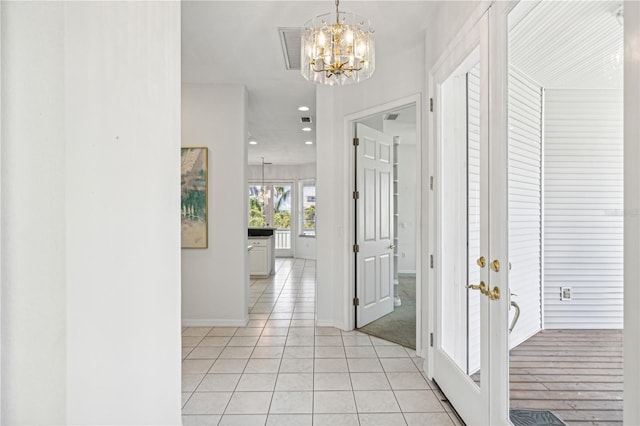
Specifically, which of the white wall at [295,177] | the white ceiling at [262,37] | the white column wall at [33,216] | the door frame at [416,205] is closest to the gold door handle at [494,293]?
the door frame at [416,205]

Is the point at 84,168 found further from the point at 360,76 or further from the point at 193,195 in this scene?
the point at 193,195

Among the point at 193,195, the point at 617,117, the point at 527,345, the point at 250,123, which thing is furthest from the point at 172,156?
the point at 250,123

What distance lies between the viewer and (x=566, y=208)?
1276 millimetres

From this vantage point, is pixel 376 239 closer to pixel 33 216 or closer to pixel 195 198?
pixel 195 198

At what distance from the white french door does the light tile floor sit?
0.33 m

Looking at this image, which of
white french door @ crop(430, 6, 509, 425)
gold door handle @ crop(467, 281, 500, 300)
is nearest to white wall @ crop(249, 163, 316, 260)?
white french door @ crop(430, 6, 509, 425)

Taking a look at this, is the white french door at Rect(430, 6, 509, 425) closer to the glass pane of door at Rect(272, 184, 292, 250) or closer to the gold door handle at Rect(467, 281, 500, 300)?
the gold door handle at Rect(467, 281, 500, 300)

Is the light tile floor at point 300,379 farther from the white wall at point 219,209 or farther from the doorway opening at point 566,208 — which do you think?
the doorway opening at point 566,208

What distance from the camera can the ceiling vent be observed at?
290 cm

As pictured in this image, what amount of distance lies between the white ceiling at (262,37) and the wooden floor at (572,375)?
231cm

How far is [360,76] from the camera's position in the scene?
94.1 inches

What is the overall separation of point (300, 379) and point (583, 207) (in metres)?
2.25

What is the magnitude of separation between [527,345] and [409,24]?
2.43 m

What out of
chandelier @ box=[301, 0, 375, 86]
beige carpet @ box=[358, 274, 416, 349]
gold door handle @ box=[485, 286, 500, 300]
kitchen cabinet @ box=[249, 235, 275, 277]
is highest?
chandelier @ box=[301, 0, 375, 86]
